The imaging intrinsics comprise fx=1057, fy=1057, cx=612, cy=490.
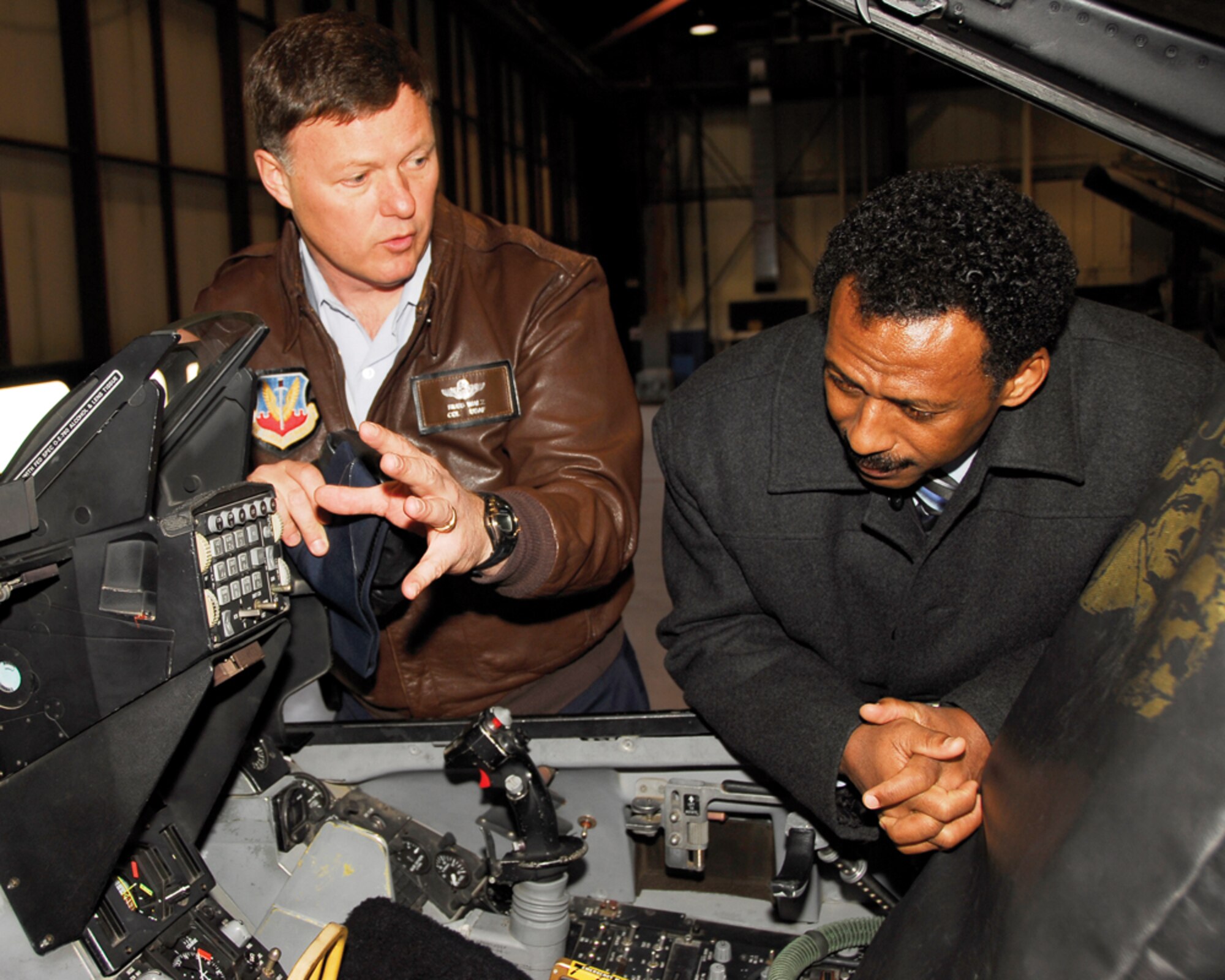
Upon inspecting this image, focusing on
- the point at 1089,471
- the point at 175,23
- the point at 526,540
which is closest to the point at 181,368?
the point at 526,540

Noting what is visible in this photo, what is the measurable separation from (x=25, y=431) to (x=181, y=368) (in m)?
0.22

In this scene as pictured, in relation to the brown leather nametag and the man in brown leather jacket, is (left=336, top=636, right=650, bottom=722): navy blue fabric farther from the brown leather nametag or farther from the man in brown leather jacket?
the brown leather nametag

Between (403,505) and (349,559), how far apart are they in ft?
0.29

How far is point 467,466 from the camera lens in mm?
1465

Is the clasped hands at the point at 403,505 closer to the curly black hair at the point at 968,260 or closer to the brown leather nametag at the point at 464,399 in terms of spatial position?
the brown leather nametag at the point at 464,399

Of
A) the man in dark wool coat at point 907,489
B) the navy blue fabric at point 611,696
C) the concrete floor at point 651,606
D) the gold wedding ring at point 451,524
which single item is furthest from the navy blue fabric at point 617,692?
the concrete floor at point 651,606

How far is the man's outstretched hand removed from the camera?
1.05m

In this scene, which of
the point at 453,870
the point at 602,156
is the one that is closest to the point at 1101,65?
the point at 453,870

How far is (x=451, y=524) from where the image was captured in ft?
3.65

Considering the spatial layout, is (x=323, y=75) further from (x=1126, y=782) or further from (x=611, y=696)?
(x=1126, y=782)

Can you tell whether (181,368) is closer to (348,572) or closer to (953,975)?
(348,572)

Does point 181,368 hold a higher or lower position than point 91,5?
lower

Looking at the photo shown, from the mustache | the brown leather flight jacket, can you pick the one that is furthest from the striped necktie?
the brown leather flight jacket

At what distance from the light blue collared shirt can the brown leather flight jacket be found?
2 centimetres
